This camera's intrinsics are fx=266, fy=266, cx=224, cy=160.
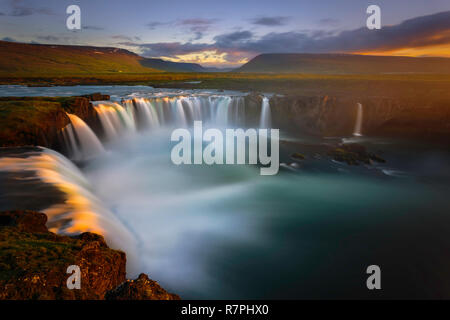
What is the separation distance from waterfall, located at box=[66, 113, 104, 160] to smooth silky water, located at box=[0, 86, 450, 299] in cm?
88

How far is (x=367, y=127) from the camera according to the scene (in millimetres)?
36094

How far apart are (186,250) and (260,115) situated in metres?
28.4

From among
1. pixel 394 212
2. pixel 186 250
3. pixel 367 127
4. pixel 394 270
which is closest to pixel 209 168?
pixel 186 250

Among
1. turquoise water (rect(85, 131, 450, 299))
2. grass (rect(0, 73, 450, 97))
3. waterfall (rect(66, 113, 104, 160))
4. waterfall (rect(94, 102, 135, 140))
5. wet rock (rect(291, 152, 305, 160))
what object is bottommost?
turquoise water (rect(85, 131, 450, 299))

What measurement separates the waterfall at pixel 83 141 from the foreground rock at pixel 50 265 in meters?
13.3

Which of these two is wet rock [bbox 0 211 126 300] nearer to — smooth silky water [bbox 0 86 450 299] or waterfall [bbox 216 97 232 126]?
smooth silky water [bbox 0 86 450 299]

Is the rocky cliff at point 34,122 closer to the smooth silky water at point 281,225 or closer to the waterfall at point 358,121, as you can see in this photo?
the smooth silky water at point 281,225

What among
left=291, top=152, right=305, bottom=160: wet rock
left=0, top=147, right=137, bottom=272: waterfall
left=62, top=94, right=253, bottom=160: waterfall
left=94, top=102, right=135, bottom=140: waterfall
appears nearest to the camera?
left=0, top=147, right=137, bottom=272: waterfall

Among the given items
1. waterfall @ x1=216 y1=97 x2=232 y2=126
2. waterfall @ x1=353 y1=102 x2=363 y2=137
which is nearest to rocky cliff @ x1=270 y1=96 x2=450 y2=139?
waterfall @ x1=353 y1=102 x2=363 y2=137

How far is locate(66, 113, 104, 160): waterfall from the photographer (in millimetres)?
20297

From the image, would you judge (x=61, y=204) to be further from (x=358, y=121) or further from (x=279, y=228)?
(x=358, y=121)

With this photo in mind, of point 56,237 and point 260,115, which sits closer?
point 56,237

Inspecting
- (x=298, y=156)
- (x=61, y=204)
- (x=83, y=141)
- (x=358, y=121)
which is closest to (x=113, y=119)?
(x=83, y=141)
